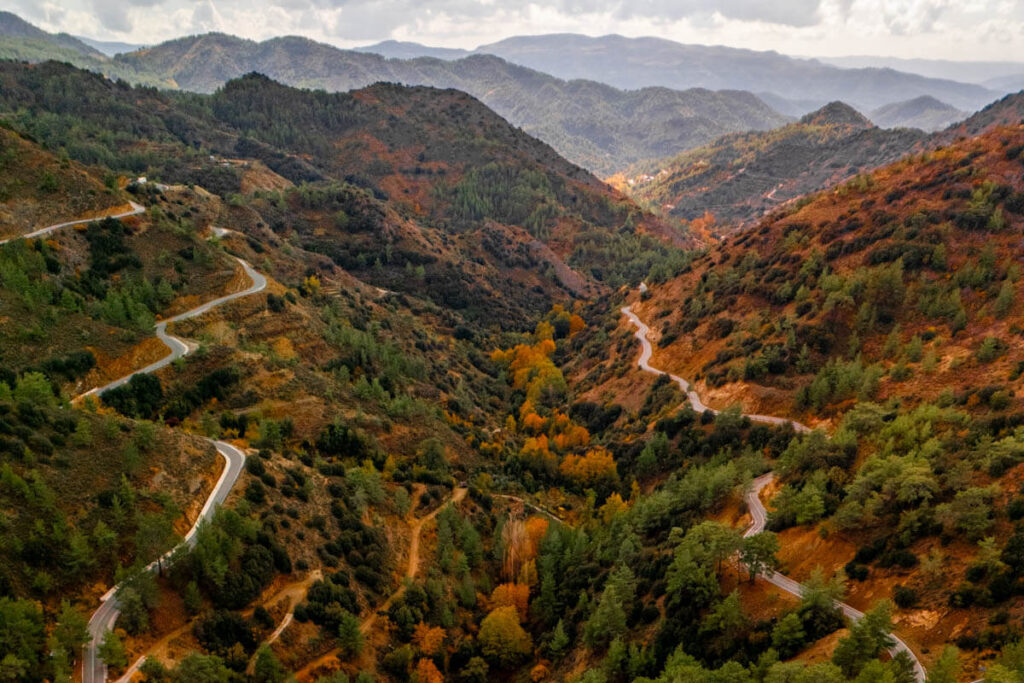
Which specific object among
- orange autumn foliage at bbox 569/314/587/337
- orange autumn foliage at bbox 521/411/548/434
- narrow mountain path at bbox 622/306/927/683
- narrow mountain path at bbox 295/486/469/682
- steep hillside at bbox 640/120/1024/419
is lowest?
orange autumn foliage at bbox 521/411/548/434

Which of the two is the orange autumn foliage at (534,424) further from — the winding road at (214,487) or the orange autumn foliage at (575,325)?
the winding road at (214,487)

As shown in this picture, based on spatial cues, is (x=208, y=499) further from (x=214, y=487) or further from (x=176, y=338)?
(x=176, y=338)

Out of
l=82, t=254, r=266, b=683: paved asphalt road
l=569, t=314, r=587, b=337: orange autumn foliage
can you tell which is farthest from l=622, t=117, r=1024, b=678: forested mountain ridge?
l=82, t=254, r=266, b=683: paved asphalt road

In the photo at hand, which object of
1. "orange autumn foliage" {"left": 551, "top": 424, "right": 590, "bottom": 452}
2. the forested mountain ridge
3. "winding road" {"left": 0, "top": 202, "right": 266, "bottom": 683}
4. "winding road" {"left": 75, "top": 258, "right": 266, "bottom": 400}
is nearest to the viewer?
"winding road" {"left": 0, "top": 202, "right": 266, "bottom": 683}

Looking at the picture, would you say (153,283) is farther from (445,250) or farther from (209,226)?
(445,250)

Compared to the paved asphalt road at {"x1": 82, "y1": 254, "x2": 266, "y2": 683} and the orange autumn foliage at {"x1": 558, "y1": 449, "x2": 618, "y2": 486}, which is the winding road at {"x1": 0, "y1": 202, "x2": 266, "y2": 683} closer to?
the paved asphalt road at {"x1": 82, "y1": 254, "x2": 266, "y2": 683}

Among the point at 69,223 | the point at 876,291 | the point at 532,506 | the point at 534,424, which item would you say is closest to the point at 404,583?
the point at 532,506

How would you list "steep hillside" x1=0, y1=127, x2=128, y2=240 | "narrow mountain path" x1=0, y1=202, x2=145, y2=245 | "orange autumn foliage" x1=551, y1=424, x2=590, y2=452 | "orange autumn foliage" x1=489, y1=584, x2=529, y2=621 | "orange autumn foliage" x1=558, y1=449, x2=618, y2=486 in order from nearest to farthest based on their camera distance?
1. "orange autumn foliage" x1=489, y1=584, x2=529, y2=621
2. "narrow mountain path" x1=0, y1=202, x2=145, y2=245
3. "steep hillside" x1=0, y1=127, x2=128, y2=240
4. "orange autumn foliage" x1=558, y1=449, x2=618, y2=486
5. "orange autumn foliage" x1=551, y1=424, x2=590, y2=452
